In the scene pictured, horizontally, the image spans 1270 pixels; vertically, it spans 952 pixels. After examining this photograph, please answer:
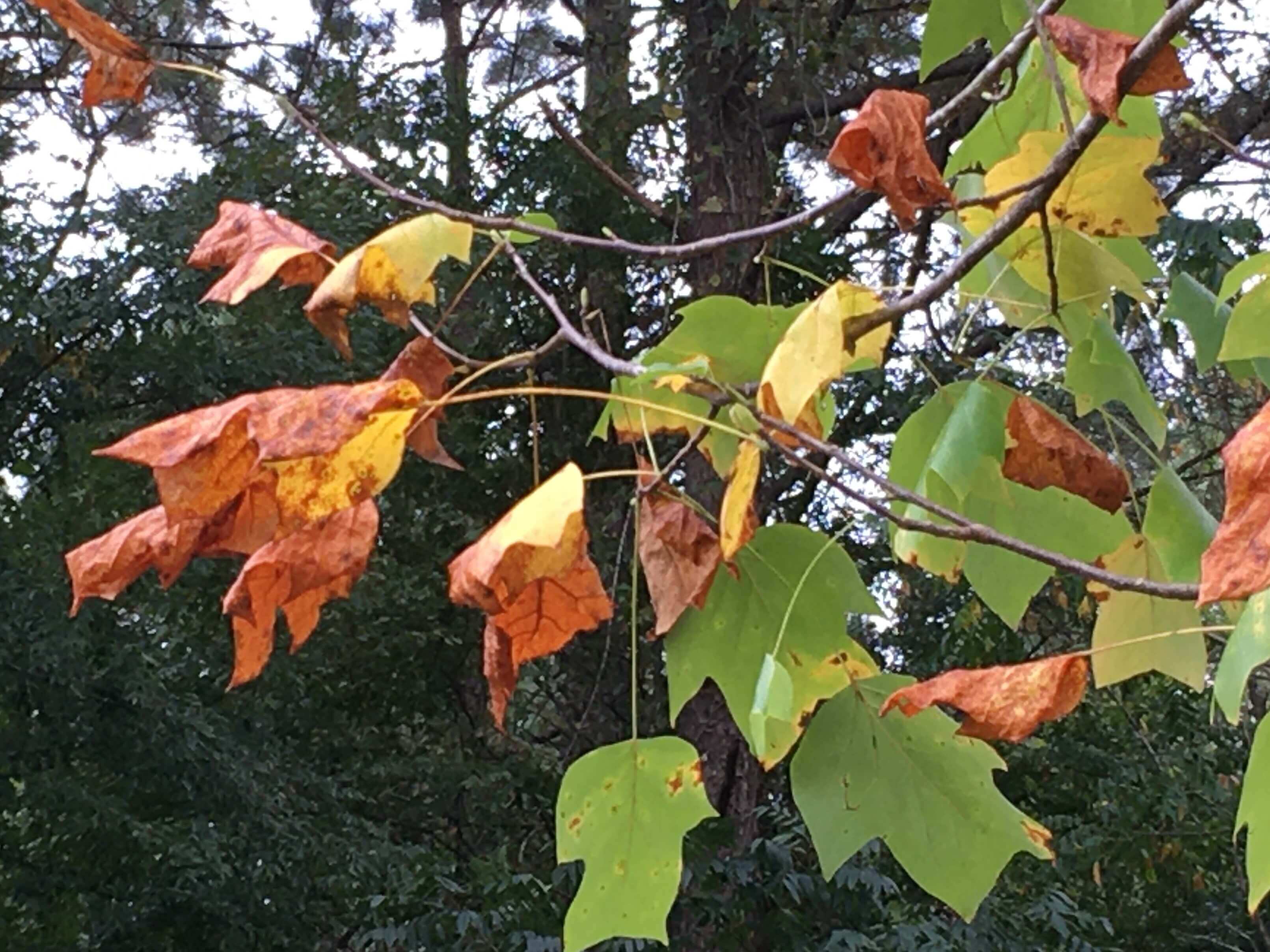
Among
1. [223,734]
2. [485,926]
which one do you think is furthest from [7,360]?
[485,926]

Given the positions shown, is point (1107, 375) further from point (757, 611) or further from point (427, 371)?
point (427, 371)

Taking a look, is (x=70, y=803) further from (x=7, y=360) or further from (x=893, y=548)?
(x=893, y=548)

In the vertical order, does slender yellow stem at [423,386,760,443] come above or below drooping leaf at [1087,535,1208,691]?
above

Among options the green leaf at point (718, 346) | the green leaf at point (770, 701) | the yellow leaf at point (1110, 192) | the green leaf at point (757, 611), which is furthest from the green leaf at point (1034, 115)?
the green leaf at point (770, 701)

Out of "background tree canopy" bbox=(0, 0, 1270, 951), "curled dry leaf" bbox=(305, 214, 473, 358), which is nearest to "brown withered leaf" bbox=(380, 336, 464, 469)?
"curled dry leaf" bbox=(305, 214, 473, 358)

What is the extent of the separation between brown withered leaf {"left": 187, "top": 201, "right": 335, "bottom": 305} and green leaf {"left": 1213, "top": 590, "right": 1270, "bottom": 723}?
363mm

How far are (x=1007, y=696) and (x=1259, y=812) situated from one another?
9 cm

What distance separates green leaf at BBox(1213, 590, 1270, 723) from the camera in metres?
0.41

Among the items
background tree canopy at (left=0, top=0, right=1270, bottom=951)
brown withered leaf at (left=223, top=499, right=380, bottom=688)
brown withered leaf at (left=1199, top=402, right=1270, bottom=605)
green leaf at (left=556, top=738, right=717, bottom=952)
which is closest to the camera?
brown withered leaf at (left=1199, top=402, right=1270, bottom=605)

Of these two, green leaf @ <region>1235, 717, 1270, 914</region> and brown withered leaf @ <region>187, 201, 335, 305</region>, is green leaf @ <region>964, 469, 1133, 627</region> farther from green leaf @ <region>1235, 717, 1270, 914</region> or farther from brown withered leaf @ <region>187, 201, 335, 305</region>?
brown withered leaf @ <region>187, 201, 335, 305</region>

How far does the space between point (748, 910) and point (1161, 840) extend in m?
1.54

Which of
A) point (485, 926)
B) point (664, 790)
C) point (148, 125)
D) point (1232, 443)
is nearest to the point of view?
point (1232, 443)

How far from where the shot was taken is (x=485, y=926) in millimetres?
2264

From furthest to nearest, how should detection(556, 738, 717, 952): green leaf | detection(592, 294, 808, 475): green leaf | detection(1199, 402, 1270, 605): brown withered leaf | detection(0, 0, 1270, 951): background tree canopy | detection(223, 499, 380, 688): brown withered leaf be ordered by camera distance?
detection(0, 0, 1270, 951): background tree canopy
detection(592, 294, 808, 475): green leaf
detection(556, 738, 717, 952): green leaf
detection(223, 499, 380, 688): brown withered leaf
detection(1199, 402, 1270, 605): brown withered leaf
